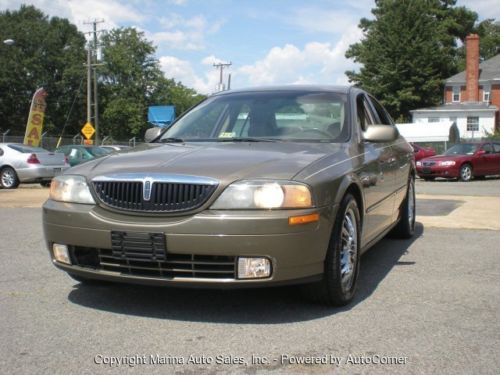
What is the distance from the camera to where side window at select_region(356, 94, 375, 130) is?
17.1ft

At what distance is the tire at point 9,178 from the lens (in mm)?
16781

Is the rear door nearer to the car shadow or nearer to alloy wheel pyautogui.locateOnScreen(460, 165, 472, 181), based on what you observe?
alloy wheel pyautogui.locateOnScreen(460, 165, 472, 181)

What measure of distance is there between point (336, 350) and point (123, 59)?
77203 mm

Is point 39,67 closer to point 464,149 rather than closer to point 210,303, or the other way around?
point 464,149

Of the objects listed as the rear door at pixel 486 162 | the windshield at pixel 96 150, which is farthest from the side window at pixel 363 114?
the rear door at pixel 486 162

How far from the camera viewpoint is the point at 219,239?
11.5 ft

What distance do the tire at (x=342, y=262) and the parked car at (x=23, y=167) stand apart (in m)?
13.8

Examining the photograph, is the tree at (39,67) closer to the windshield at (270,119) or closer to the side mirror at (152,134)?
the side mirror at (152,134)

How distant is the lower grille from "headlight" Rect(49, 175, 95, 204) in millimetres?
400

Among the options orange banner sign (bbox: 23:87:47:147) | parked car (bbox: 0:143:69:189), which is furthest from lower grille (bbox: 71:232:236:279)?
orange banner sign (bbox: 23:87:47:147)

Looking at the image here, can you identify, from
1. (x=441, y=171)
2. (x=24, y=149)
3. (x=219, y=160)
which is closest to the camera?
(x=219, y=160)

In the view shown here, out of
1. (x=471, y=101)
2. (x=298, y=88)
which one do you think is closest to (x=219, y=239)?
(x=298, y=88)

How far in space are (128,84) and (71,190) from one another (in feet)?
249

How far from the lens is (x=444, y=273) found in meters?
5.26
